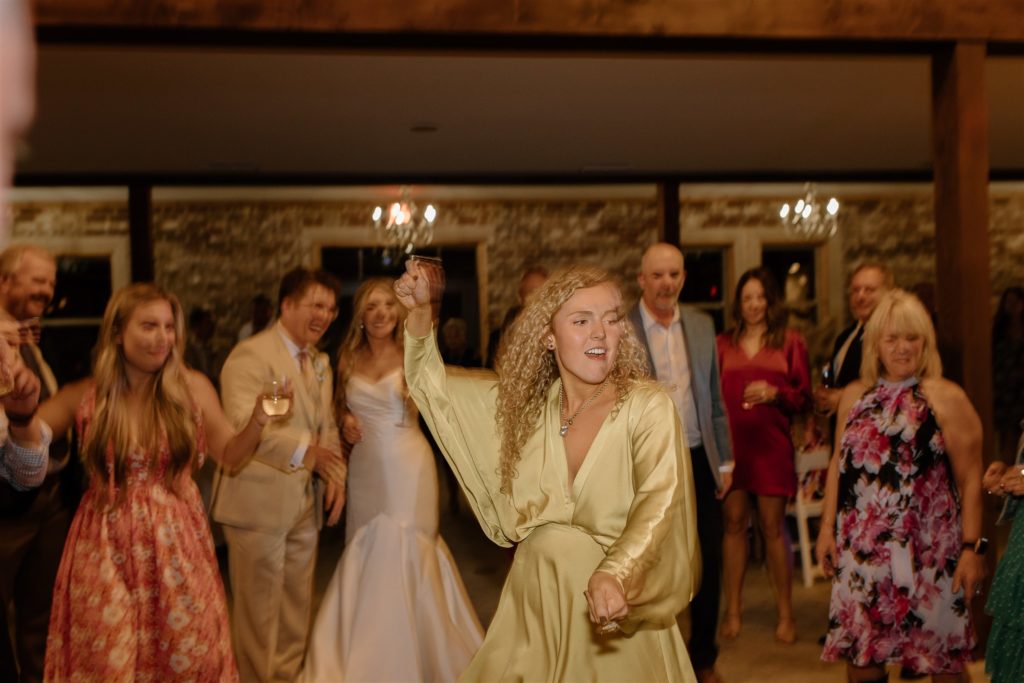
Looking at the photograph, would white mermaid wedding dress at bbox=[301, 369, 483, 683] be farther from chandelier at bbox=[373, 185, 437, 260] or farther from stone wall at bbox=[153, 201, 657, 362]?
stone wall at bbox=[153, 201, 657, 362]

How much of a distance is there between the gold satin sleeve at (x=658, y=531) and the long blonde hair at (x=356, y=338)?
223 centimetres

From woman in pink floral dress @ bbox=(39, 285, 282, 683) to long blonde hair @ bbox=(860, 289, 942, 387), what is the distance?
235 cm

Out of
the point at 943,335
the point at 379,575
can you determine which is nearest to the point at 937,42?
the point at 943,335

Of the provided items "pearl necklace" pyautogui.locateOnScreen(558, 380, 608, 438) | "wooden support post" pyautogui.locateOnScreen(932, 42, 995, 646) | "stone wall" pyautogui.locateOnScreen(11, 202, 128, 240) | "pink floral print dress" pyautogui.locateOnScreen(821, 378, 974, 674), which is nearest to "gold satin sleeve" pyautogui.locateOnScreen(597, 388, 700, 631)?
"pearl necklace" pyautogui.locateOnScreen(558, 380, 608, 438)

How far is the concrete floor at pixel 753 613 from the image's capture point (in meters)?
4.68

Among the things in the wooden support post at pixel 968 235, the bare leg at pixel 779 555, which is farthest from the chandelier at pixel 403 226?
the wooden support post at pixel 968 235

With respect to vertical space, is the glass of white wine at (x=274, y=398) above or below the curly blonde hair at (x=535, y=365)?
below

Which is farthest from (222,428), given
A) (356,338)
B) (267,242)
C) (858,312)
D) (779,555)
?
(267,242)

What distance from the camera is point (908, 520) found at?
356cm

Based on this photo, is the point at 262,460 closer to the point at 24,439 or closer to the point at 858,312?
the point at 24,439

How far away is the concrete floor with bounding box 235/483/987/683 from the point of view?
15.4 ft

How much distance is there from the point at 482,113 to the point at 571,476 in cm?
522

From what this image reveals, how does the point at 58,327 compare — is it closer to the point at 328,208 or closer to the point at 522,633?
the point at 328,208

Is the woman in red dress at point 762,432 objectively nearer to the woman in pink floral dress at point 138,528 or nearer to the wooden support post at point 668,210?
the woman in pink floral dress at point 138,528
